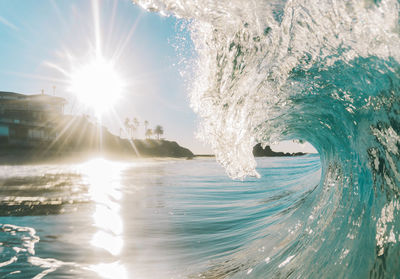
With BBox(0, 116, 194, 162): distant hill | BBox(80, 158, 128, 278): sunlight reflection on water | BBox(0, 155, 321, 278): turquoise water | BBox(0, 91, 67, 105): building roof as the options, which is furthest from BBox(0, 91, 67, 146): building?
BBox(80, 158, 128, 278): sunlight reflection on water

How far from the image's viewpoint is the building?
41094 millimetres

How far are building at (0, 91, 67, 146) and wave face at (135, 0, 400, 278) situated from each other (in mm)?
45694

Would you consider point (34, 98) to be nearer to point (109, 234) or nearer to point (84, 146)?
point (84, 146)

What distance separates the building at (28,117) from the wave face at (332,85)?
4569 cm

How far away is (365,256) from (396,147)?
2.79 feet

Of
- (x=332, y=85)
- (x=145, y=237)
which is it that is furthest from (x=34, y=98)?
(x=332, y=85)

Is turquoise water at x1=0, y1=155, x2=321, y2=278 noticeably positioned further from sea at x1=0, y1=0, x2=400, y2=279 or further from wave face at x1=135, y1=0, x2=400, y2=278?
wave face at x1=135, y1=0, x2=400, y2=278

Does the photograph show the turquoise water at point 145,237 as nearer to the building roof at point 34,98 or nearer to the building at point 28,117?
the building at point 28,117

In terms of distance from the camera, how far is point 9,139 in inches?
1601

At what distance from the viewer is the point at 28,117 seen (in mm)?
49688

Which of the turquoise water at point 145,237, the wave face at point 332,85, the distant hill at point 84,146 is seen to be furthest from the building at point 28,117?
the wave face at point 332,85

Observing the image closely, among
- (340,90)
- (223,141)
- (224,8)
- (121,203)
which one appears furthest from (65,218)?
(340,90)

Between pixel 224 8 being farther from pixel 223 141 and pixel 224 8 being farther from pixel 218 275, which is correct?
pixel 223 141

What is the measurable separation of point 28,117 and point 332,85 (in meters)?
56.0
